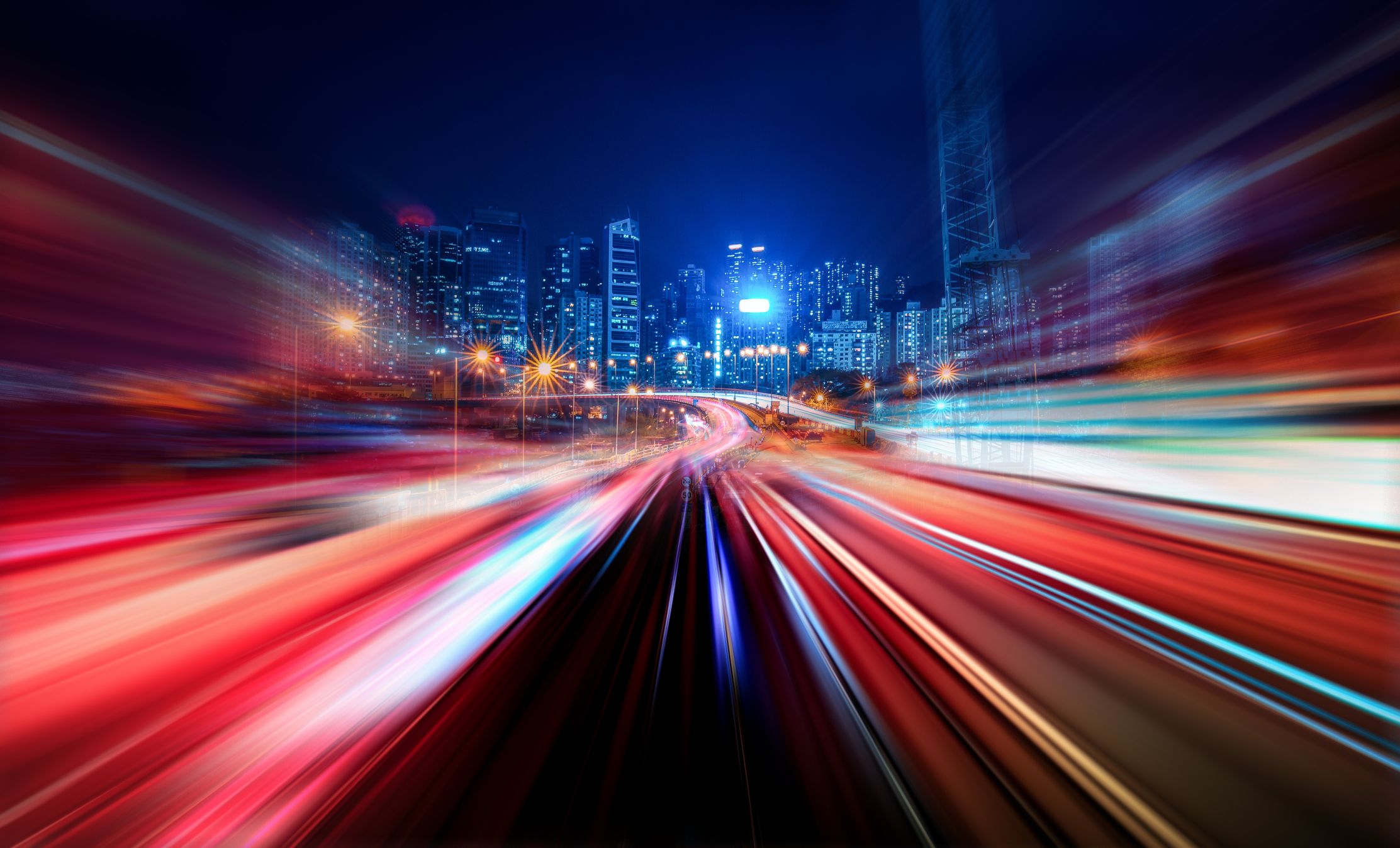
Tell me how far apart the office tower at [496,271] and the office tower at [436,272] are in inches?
172

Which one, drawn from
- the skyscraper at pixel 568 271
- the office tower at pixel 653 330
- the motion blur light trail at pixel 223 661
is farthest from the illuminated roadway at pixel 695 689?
the skyscraper at pixel 568 271

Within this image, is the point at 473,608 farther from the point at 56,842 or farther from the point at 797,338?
the point at 797,338

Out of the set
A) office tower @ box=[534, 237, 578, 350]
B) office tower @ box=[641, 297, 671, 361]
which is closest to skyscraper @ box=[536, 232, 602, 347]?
office tower @ box=[534, 237, 578, 350]

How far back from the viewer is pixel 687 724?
13.5 ft

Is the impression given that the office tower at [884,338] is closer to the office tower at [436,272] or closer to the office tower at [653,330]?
the office tower at [653,330]

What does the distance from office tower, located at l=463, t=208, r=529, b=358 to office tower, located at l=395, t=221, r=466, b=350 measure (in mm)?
4374

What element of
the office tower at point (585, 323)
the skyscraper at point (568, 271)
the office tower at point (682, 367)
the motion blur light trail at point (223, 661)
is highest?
the skyscraper at point (568, 271)

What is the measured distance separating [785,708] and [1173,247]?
87.6 feet

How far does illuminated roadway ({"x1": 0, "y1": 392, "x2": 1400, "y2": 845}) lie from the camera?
3.16 m

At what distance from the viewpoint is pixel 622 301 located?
14138 cm

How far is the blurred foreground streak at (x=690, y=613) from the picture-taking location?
329 centimetres

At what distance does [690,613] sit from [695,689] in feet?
6.34

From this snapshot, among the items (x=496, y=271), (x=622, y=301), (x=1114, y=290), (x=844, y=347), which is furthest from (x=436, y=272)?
(x=1114, y=290)

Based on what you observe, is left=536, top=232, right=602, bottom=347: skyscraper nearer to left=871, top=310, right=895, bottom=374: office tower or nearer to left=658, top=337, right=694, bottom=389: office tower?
left=658, top=337, right=694, bottom=389: office tower
